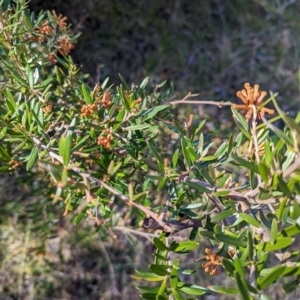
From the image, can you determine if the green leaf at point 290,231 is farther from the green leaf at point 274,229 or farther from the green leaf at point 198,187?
the green leaf at point 198,187

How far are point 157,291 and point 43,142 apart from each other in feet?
1.06

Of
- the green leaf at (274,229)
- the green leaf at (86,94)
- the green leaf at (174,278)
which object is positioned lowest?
the green leaf at (174,278)

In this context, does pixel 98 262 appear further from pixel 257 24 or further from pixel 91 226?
pixel 257 24

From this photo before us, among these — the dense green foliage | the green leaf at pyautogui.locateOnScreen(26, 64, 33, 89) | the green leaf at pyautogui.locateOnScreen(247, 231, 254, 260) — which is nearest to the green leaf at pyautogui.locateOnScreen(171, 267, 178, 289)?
the dense green foliage

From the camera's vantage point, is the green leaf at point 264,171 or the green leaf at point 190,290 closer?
the green leaf at point 264,171

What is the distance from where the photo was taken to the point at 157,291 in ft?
2.10

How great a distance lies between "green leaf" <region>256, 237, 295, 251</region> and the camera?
1.73 feet

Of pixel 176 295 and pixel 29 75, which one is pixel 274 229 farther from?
pixel 29 75

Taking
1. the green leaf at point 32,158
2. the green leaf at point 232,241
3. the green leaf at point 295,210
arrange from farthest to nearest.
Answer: the green leaf at point 32,158
the green leaf at point 232,241
the green leaf at point 295,210

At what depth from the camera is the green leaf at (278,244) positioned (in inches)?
20.8

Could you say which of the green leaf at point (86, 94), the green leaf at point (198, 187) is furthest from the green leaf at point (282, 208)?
the green leaf at point (86, 94)

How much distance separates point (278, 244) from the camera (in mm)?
539

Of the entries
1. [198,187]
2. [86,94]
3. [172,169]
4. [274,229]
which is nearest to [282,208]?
[274,229]

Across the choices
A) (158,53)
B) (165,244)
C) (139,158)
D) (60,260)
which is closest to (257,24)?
(158,53)
